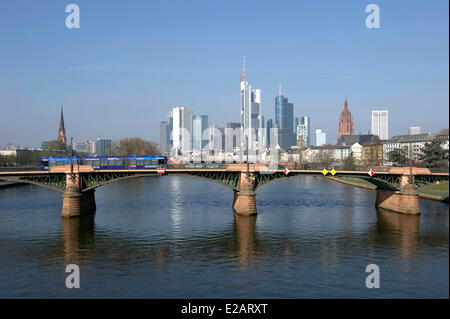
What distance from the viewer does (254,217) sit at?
63.4 metres

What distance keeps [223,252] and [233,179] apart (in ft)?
85.8

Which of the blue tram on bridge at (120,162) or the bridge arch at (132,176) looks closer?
the bridge arch at (132,176)

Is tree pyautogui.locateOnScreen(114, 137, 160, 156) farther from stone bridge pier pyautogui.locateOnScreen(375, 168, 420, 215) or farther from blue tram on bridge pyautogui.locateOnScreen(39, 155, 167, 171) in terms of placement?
stone bridge pier pyautogui.locateOnScreen(375, 168, 420, 215)

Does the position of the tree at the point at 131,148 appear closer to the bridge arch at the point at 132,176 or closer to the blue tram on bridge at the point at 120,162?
the blue tram on bridge at the point at 120,162

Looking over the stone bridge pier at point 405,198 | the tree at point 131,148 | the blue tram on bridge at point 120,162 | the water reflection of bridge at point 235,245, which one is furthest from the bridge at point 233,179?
the tree at point 131,148

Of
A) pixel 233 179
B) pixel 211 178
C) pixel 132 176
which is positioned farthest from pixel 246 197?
pixel 132 176

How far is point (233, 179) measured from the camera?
6869cm

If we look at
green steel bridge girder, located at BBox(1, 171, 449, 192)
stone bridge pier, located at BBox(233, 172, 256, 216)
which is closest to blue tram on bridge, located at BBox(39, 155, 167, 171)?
green steel bridge girder, located at BBox(1, 171, 449, 192)

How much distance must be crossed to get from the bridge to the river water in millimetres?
2845

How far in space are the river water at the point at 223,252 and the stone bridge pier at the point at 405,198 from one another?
190cm

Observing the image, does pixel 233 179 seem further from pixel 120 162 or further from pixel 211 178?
pixel 120 162

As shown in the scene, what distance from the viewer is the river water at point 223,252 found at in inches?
1231

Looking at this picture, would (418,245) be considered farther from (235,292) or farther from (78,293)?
(78,293)

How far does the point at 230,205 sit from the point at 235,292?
46459 mm
